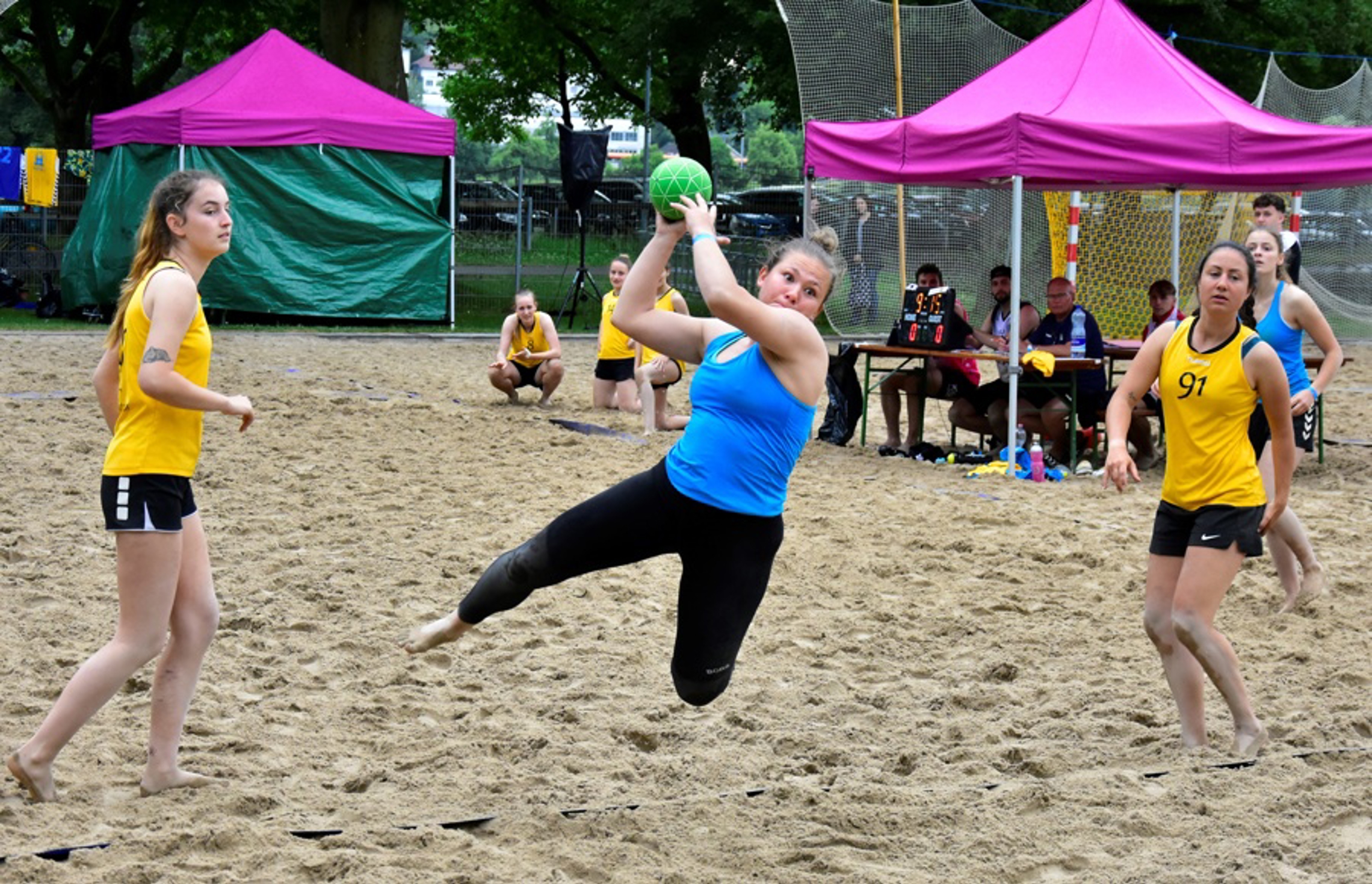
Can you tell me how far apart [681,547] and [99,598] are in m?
3.36

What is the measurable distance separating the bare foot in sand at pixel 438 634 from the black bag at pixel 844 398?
7.51 meters

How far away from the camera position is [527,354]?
41.8ft

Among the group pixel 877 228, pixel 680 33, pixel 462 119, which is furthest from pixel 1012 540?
pixel 462 119

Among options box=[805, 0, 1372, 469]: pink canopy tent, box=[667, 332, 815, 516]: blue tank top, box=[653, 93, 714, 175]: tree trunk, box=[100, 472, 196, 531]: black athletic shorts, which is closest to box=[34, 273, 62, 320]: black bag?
box=[653, 93, 714, 175]: tree trunk

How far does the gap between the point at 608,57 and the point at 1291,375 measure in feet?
68.8

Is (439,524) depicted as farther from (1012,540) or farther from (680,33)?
(680,33)

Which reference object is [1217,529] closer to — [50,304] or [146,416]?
[146,416]

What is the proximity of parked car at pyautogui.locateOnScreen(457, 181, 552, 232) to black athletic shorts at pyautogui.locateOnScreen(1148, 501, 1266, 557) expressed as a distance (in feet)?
59.1

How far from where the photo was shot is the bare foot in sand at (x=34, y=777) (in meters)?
3.98

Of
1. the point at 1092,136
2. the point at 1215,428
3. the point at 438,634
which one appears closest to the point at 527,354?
the point at 1092,136

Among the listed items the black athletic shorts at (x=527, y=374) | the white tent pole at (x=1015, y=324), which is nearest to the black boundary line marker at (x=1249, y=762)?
the white tent pole at (x=1015, y=324)

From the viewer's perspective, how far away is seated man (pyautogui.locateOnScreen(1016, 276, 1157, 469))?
10.6m

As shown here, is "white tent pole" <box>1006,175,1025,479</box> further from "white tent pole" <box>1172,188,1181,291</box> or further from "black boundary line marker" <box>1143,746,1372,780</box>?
"black boundary line marker" <box>1143,746,1372,780</box>

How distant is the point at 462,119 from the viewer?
43.3m
